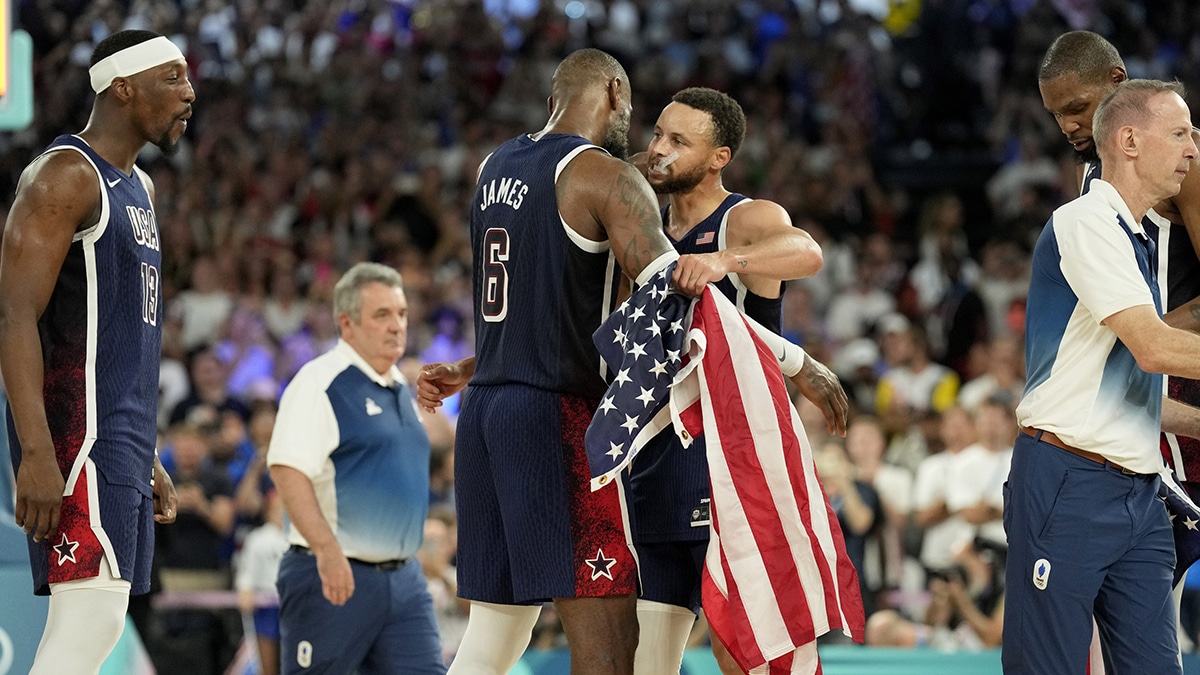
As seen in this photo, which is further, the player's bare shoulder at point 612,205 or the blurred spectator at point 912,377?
the blurred spectator at point 912,377

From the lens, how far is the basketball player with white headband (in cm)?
477

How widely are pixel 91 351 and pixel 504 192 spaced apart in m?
1.50

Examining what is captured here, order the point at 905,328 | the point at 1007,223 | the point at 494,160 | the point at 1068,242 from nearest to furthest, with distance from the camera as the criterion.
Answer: the point at 1068,242, the point at 494,160, the point at 905,328, the point at 1007,223

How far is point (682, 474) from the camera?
5383 mm

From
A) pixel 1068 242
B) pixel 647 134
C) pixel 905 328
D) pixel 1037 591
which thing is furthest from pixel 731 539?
pixel 647 134

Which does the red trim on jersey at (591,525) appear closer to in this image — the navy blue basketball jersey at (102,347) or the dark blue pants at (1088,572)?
the dark blue pants at (1088,572)

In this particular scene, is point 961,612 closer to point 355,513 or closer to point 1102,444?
point 355,513

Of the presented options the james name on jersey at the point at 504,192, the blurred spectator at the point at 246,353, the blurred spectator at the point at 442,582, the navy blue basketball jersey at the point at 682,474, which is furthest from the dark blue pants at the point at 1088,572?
the blurred spectator at the point at 246,353

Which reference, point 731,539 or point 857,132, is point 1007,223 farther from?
point 731,539

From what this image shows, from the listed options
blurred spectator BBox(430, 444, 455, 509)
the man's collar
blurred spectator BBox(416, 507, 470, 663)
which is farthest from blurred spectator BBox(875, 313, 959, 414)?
the man's collar

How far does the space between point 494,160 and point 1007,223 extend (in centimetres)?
1175

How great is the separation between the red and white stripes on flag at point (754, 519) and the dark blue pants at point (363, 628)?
255 cm

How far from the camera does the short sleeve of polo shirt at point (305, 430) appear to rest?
23.2 ft

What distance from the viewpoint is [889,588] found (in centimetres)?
1053
